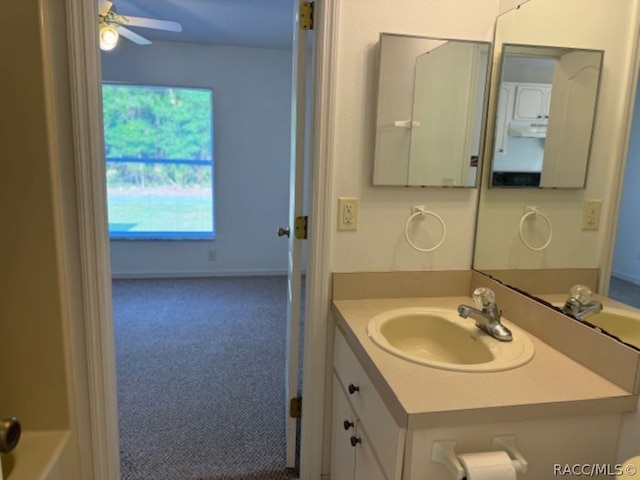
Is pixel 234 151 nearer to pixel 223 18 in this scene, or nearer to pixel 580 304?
pixel 223 18

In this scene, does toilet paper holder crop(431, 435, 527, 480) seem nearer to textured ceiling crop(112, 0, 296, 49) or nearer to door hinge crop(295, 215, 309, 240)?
door hinge crop(295, 215, 309, 240)

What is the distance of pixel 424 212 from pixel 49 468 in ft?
5.10

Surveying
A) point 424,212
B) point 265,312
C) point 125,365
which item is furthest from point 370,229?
point 265,312

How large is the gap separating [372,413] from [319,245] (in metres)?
0.65

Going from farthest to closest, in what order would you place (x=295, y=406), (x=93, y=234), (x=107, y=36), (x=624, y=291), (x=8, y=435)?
(x=107, y=36), (x=295, y=406), (x=93, y=234), (x=624, y=291), (x=8, y=435)

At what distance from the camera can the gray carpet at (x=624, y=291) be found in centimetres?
115

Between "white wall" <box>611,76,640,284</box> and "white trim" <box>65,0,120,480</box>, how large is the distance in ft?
5.18

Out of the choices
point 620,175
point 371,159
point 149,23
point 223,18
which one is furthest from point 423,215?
point 223,18

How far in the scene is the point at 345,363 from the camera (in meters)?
1.52

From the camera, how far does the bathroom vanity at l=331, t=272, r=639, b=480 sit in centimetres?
101

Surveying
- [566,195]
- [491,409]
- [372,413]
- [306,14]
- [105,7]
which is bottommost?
[372,413]

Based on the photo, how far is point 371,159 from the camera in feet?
5.36

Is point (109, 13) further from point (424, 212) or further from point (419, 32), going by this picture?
point (424, 212)

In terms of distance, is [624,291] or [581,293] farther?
[581,293]
